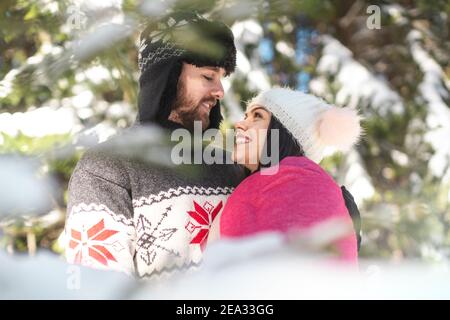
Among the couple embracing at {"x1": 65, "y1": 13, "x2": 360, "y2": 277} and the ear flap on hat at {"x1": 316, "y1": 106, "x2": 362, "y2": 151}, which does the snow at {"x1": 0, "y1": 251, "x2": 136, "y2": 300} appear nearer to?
the couple embracing at {"x1": 65, "y1": 13, "x2": 360, "y2": 277}

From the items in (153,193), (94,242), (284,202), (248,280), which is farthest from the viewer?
(153,193)

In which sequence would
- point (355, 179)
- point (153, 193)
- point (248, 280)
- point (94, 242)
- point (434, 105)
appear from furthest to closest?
point (434, 105)
point (355, 179)
point (153, 193)
point (94, 242)
point (248, 280)

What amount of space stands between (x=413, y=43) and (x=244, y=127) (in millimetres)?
2925

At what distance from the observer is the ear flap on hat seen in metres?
1.60

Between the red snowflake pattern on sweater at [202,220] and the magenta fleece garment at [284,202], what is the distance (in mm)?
120

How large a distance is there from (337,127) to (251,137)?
0.75 feet

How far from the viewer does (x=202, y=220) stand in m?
1.51

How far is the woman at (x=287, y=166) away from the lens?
1.22 metres

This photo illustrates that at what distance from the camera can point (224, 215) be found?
1.36 m

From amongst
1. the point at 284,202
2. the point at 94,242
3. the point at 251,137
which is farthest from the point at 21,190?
the point at 251,137

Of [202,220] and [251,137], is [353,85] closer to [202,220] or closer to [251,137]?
[251,137]

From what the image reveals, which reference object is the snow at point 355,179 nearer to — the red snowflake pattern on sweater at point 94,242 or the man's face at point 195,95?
the man's face at point 195,95

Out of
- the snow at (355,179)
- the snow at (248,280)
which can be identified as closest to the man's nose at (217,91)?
the snow at (248,280)
